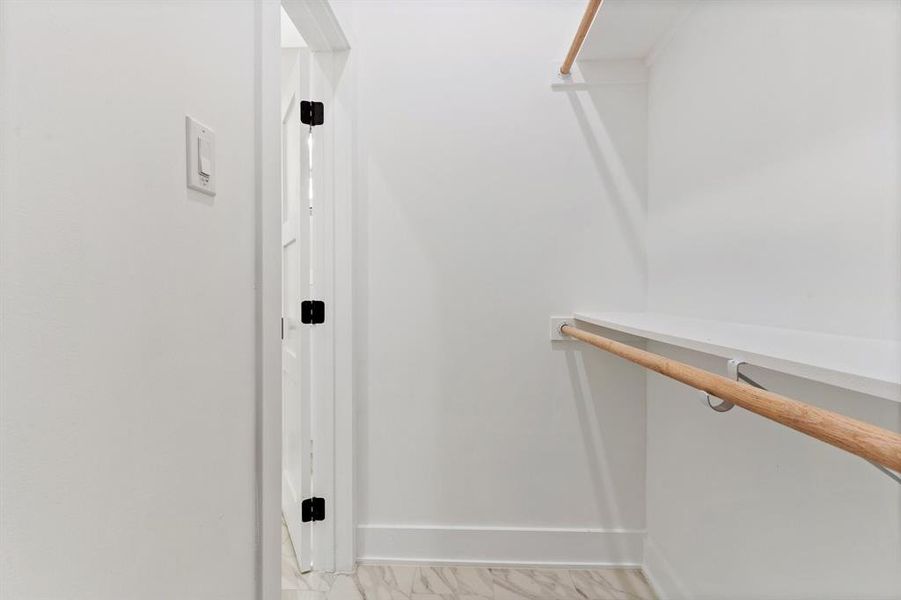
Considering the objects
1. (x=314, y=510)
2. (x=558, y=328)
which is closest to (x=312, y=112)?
(x=558, y=328)

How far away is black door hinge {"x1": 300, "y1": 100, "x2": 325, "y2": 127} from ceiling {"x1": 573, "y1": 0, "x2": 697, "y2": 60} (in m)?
0.92

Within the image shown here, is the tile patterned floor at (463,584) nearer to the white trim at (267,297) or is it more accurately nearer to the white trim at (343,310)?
the white trim at (343,310)

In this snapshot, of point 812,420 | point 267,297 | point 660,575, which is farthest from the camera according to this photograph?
point 660,575

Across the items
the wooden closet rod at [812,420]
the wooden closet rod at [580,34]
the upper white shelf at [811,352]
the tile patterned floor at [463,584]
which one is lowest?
the tile patterned floor at [463,584]

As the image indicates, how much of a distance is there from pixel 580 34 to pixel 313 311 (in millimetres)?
1228

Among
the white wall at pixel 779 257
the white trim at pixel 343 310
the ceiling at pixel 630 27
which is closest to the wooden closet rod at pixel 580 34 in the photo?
the ceiling at pixel 630 27

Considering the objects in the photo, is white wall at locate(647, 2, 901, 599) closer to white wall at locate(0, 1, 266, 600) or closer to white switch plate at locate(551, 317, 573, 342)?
white switch plate at locate(551, 317, 573, 342)

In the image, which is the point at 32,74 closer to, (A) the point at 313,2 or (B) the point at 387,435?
(A) the point at 313,2

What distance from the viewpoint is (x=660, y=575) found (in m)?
1.47

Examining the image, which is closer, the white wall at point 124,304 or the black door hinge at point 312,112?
the white wall at point 124,304

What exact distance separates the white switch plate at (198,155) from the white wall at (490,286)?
94 centimetres

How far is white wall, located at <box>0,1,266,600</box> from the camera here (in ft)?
1.38

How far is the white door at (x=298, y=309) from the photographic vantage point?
157 centimetres

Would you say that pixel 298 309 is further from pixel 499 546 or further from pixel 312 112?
pixel 499 546
